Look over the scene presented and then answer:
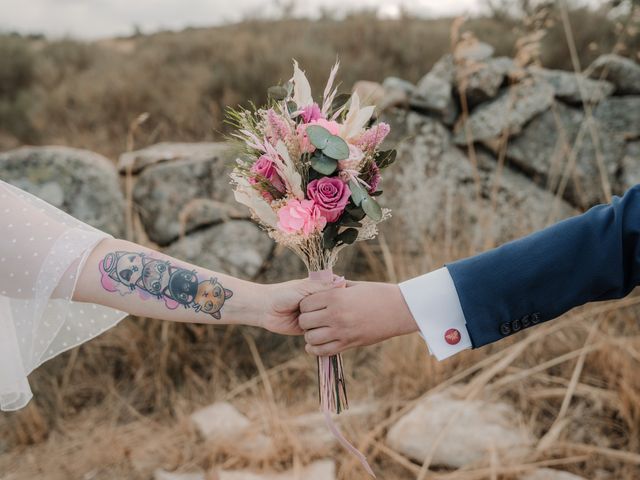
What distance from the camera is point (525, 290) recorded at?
1.72 metres

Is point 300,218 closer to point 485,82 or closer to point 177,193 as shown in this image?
point 177,193

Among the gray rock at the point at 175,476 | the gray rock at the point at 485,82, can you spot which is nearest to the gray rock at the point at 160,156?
the gray rock at the point at 485,82

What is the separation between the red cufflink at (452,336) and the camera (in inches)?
72.5

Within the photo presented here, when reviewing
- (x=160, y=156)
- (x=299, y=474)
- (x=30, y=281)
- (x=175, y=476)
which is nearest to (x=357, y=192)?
(x=30, y=281)

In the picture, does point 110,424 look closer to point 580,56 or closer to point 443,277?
point 443,277

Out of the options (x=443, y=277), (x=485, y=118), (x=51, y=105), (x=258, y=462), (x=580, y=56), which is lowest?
(x=258, y=462)

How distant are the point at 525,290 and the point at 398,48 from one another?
7109 mm

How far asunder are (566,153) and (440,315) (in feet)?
10.7

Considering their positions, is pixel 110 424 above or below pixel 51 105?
below

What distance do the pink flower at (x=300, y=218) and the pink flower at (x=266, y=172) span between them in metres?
0.08

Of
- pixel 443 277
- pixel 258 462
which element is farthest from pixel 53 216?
pixel 258 462

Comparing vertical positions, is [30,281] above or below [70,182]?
below

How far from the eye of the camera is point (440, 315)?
6.07 feet

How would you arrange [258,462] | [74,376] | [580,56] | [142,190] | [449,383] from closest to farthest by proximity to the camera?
[258,462]
[449,383]
[74,376]
[142,190]
[580,56]
